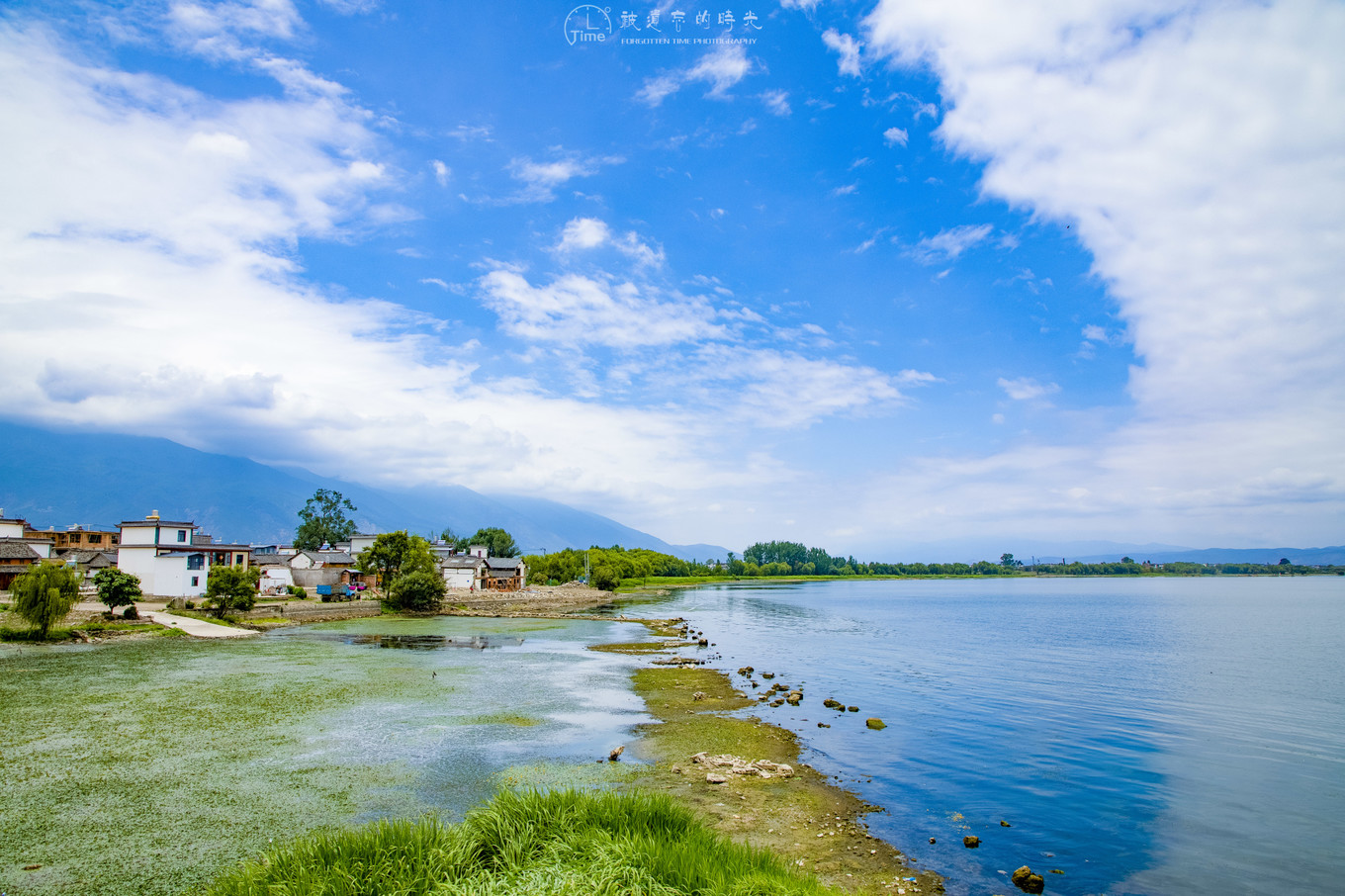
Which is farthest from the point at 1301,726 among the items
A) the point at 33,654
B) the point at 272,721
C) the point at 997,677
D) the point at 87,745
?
the point at 33,654

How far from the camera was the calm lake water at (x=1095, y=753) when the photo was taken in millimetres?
15891

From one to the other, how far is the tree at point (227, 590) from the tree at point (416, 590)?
16244 mm

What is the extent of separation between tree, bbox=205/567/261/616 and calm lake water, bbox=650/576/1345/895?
44.7 m

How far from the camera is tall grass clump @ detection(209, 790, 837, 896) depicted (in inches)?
379

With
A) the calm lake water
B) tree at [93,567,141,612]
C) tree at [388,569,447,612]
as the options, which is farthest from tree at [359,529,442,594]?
the calm lake water

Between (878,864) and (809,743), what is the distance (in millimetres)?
10476

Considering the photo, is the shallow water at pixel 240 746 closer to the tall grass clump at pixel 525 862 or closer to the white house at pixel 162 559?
the tall grass clump at pixel 525 862

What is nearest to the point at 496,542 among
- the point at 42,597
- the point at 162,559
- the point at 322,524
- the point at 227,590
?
the point at 322,524

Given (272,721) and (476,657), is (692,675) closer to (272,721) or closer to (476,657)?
(476,657)

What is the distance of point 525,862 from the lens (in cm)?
1070

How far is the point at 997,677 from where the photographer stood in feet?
135

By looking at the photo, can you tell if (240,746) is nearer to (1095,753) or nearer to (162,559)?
(1095,753)

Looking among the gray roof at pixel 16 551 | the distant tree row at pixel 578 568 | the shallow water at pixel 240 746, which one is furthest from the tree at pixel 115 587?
the distant tree row at pixel 578 568

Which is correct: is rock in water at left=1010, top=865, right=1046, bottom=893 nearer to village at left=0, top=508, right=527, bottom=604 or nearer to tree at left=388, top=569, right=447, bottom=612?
village at left=0, top=508, right=527, bottom=604
